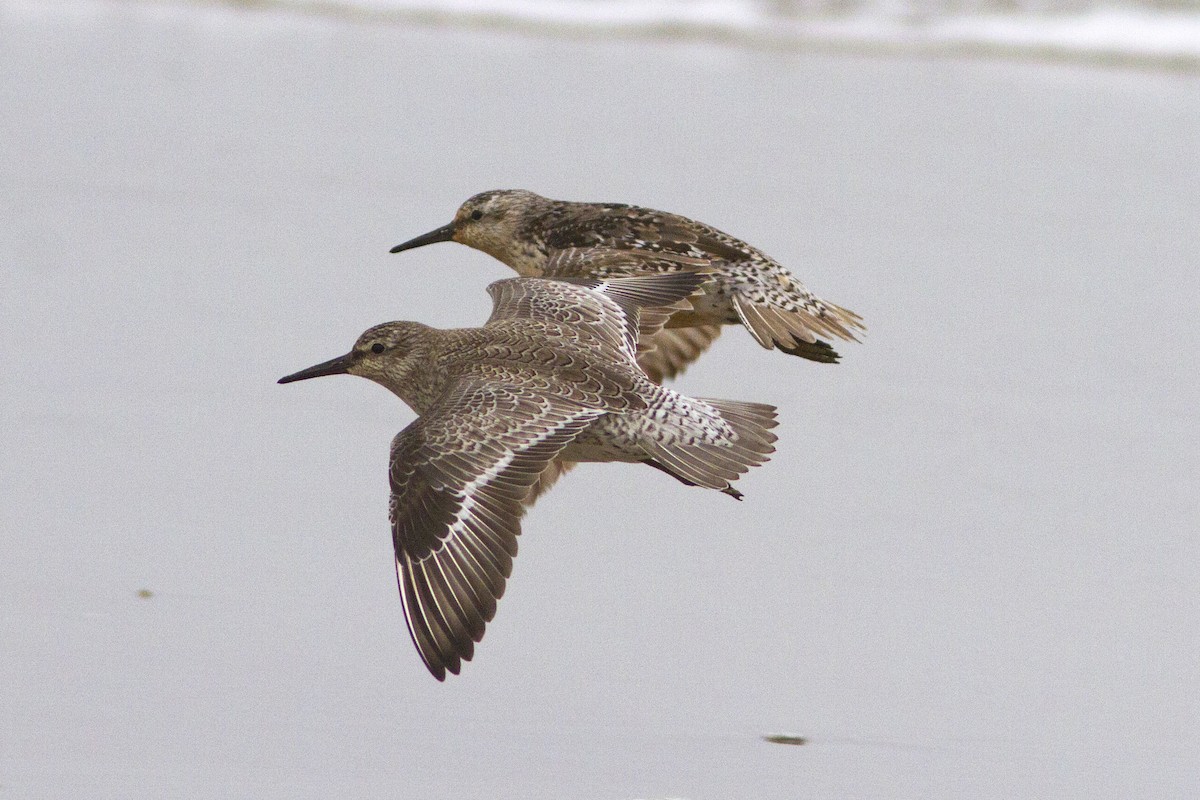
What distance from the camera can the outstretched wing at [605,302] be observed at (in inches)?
210

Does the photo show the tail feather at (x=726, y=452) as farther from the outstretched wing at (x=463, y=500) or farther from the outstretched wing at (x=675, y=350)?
the outstretched wing at (x=675, y=350)

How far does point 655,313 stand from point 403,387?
0.78 meters

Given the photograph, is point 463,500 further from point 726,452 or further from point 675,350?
point 675,350

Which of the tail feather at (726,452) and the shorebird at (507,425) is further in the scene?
the tail feather at (726,452)

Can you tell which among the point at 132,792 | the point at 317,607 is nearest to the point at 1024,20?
the point at 317,607

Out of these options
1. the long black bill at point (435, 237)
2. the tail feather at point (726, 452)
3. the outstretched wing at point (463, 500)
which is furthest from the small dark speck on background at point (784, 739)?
the long black bill at point (435, 237)

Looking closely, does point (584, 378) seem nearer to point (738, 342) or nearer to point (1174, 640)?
point (1174, 640)

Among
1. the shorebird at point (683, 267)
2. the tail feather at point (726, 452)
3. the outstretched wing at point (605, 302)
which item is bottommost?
the tail feather at point (726, 452)

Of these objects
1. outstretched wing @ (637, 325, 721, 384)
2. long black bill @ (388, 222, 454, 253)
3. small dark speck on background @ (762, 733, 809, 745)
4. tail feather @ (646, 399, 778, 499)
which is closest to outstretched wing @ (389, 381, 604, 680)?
tail feather @ (646, 399, 778, 499)

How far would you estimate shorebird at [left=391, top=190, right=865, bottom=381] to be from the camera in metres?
5.85

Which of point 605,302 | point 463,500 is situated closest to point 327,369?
point 605,302

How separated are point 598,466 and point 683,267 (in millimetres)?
920

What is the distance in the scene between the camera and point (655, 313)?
558 centimetres

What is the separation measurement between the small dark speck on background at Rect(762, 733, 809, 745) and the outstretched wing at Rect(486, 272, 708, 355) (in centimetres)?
114
